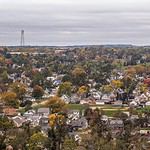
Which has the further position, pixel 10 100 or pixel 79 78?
pixel 79 78

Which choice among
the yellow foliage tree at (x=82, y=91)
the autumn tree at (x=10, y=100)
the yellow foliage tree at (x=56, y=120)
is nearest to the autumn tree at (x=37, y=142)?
the yellow foliage tree at (x=56, y=120)

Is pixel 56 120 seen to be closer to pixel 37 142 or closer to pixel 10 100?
pixel 37 142

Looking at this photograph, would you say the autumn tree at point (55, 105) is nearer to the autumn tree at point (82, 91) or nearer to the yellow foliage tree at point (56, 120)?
the yellow foliage tree at point (56, 120)

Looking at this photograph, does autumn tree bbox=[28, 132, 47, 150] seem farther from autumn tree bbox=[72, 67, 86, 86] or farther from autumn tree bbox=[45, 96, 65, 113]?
autumn tree bbox=[72, 67, 86, 86]

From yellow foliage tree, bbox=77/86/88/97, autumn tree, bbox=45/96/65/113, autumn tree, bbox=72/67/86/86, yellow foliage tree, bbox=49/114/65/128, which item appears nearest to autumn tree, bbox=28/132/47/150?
yellow foliage tree, bbox=49/114/65/128

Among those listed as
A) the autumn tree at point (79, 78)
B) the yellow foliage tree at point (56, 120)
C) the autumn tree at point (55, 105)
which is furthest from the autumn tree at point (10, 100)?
the autumn tree at point (79, 78)

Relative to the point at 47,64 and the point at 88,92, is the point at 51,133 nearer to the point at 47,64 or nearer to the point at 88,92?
the point at 88,92

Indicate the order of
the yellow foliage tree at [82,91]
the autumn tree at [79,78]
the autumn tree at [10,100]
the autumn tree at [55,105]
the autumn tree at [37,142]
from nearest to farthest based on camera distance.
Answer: the autumn tree at [37,142] < the autumn tree at [55,105] < the autumn tree at [10,100] < the yellow foliage tree at [82,91] < the autumn tree at [79,78]

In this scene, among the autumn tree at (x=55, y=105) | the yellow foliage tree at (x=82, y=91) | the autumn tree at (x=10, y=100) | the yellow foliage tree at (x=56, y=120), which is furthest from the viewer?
the yellow foliage tree at (x=82, y=91)

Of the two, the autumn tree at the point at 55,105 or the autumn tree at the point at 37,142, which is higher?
the autumn tree at the point at 37,142

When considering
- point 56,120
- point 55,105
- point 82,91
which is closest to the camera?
point 56,120

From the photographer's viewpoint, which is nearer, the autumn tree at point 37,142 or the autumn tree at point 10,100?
the autumn tree at point 37,142

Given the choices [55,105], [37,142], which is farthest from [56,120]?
[37,142]

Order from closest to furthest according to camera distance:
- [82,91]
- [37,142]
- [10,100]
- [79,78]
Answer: [37,142] < [10,100] < [82,91] < [79,78]
